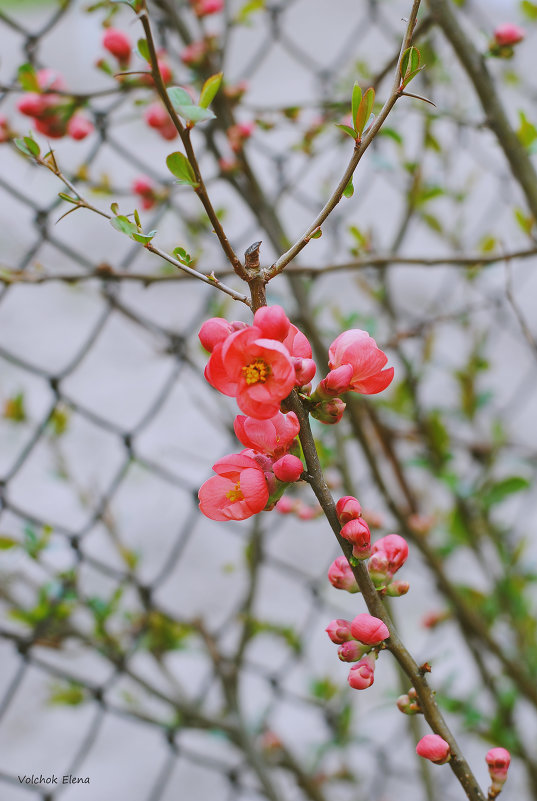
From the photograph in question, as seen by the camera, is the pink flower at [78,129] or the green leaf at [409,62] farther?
the pink flower at [78,129]

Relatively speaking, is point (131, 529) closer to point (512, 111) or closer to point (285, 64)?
point (285, 64)

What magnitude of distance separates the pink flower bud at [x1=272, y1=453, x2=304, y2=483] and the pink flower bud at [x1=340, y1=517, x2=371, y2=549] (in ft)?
0.11

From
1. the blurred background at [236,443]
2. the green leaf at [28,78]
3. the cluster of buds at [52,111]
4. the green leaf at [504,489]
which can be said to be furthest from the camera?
the green leaf at [504,489]

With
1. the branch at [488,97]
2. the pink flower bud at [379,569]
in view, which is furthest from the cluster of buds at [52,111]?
the pink flower bud at [379,569]

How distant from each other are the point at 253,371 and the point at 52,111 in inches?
23.2

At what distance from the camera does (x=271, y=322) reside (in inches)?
12.0

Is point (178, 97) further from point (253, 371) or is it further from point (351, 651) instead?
point (351, 651)

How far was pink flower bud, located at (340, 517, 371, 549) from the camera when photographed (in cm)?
33

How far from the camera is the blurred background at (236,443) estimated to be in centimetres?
86

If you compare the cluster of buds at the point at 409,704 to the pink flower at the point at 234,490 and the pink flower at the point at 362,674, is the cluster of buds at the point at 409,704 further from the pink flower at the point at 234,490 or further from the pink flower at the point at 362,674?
the pink flower at the point at 234,490

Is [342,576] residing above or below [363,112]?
below

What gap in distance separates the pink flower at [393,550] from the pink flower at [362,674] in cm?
5

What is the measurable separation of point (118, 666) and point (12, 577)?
0.23 metres

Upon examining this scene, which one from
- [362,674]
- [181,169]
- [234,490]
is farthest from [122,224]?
[362,674]
